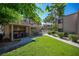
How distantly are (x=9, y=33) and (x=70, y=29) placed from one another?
3610 mm

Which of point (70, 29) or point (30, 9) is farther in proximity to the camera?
point (70, 29)

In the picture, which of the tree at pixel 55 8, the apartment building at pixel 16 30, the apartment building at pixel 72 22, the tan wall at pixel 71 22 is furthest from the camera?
the tan wall at pixel 71 22

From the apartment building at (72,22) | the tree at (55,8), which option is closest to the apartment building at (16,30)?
the tree at (55,8)

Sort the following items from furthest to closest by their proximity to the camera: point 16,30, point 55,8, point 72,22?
point 72,22 < point 16,30 < point 55,8

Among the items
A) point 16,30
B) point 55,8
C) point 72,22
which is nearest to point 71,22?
point 72,22

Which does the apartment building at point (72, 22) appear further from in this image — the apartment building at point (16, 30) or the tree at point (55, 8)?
the apartment building at point (16, 30)

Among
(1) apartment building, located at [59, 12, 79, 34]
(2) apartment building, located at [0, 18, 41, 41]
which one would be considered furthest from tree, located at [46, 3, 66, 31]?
(2) apartment building, located at [0, 18, 41, 41]

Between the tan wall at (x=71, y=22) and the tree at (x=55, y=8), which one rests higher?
the tree at (x=55, y=8)

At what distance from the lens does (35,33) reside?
720 centimetres

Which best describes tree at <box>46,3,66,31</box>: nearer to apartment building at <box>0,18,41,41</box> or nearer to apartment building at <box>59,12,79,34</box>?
apartment building at <box>59,12,79,34</box>

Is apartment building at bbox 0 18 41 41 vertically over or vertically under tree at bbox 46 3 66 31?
under

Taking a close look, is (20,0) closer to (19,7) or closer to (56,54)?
(19,7)

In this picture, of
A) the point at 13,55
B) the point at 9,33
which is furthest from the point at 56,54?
the point at 9,33

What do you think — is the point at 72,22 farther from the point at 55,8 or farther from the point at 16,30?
the point at 16,30
